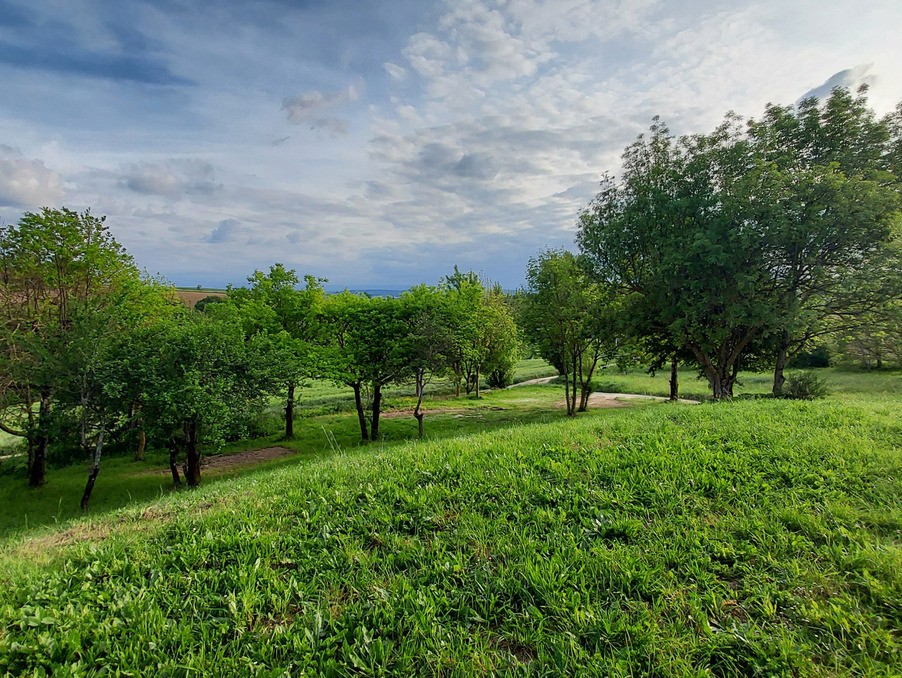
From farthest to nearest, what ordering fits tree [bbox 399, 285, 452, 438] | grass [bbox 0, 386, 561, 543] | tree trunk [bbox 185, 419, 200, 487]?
tree [bbox 399, 285, 452, 438], tree trunk [bbox 185, 419, 200, 487], grass [bbox 0, 386, 561, 543]

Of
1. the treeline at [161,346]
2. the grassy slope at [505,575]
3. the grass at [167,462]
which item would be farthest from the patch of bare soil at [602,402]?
the grassy slope at [505,575]

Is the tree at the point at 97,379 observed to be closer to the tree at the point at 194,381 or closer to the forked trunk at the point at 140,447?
the tree at the point at 194,381

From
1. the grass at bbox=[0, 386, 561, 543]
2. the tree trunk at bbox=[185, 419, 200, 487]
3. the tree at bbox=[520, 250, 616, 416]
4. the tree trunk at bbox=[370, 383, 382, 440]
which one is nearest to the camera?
the grass at bbox=[0, 386, 561, 543]

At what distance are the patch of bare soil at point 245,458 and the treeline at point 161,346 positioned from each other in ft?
6.30

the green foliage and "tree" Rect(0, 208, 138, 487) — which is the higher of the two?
"tree" Rect(0, 208, 138, 487)

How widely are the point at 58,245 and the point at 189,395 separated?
9.90 metres

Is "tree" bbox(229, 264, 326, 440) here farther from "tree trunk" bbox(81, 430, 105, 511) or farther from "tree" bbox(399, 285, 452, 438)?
"tree trunk" bbox(81, 430, 105, 511)

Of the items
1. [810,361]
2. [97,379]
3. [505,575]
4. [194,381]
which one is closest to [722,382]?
[505,575]

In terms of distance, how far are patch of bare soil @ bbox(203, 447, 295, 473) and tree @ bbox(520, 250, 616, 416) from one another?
16903mm

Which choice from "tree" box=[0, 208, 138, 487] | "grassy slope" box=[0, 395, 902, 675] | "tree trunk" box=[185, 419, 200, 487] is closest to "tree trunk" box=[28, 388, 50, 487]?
"tree" box=[0, 208, 138, 487]

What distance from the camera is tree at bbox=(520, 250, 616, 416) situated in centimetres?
2381

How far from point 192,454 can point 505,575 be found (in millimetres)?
14996

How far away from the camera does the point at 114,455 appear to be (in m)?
22.3

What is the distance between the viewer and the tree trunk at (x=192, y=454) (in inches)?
553
